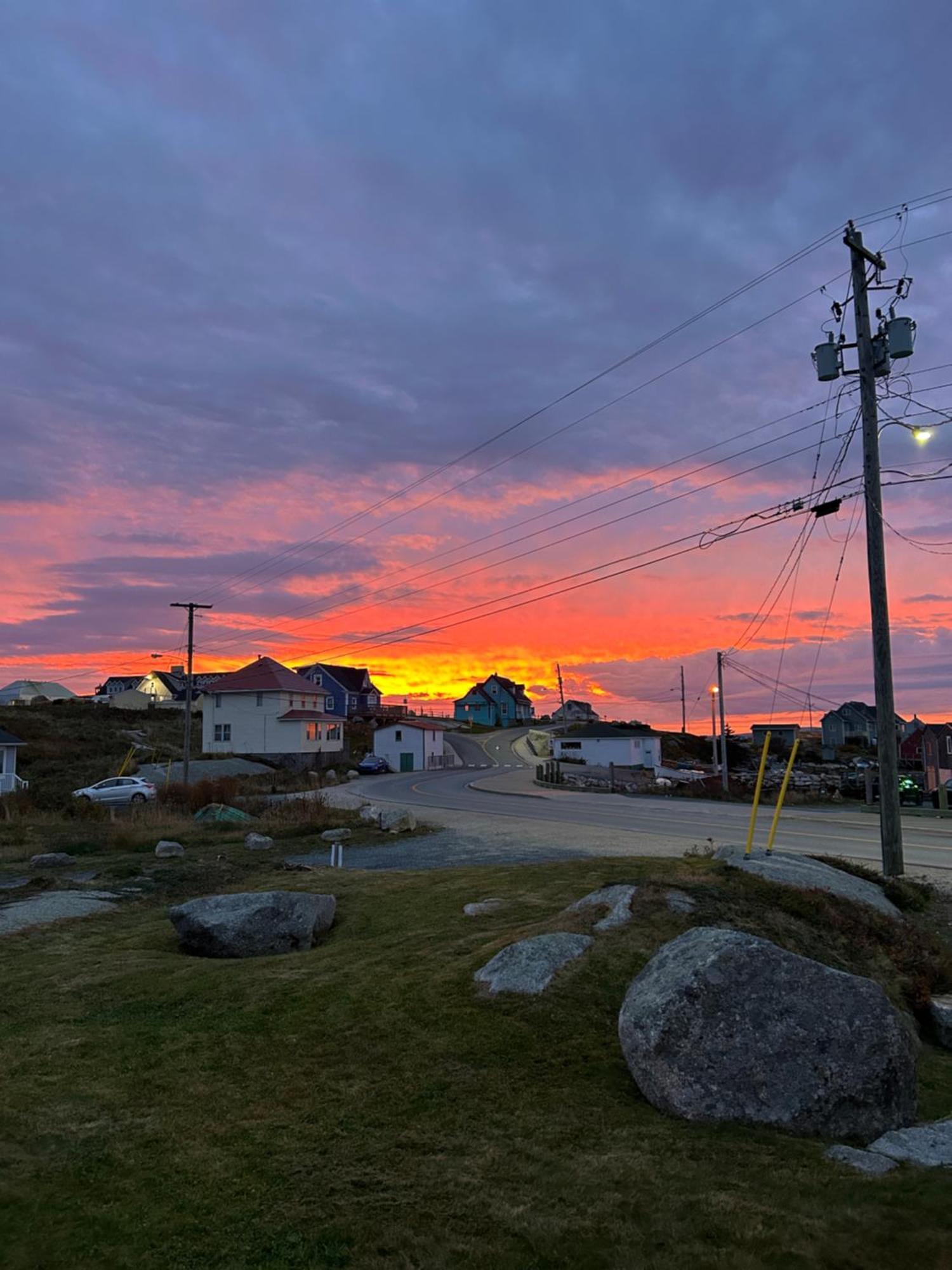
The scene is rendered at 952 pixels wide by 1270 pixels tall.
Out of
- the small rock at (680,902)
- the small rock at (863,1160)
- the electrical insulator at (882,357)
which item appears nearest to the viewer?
the small rock at (863,1160)

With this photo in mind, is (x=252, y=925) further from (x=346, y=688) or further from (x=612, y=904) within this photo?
(x=346, y=688)

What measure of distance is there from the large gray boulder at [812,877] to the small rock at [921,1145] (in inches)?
237

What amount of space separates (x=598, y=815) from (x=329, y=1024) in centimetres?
2734

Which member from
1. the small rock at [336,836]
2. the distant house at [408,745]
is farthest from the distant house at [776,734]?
the small rock at [336,836]

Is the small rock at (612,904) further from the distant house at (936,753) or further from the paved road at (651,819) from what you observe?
the distant house at (936,753)

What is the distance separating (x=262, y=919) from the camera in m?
10.1

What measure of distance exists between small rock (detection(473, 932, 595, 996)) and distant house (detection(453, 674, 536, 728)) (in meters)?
141

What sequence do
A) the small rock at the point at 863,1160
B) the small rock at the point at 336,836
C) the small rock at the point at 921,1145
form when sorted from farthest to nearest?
the small rock at the point at 336,836 < the small rock at the point at 921,1145 < the small rock at the point at 863,1160

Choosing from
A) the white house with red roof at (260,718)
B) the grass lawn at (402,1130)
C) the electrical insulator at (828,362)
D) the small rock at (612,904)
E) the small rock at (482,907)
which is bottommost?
the grass lawn at (402,1130)

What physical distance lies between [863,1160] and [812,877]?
834 cm

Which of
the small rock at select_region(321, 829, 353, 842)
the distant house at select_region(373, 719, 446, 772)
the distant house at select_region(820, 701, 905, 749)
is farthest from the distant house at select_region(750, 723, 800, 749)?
the small rock at select_region(321, 829, 353, 842)

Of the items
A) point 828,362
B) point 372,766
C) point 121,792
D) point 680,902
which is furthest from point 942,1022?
point 372,766

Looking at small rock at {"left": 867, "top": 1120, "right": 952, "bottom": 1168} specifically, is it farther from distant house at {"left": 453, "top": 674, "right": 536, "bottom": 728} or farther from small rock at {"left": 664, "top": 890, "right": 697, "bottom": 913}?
distant house at {"left": 453, "top": 674, "right": 536, "bottom": 728}

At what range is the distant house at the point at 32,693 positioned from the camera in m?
127
